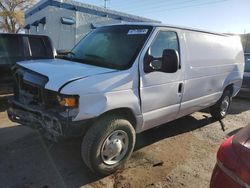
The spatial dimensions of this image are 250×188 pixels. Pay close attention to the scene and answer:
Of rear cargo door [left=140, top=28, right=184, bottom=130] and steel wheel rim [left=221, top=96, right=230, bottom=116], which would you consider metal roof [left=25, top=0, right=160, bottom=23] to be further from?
rear cargo door [left=140, top=28, right=184, bottom=130]

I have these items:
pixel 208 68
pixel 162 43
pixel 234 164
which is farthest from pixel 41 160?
pixel 208 68

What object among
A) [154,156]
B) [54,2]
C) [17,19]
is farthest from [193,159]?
[17,19]

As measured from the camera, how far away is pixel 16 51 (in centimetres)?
726

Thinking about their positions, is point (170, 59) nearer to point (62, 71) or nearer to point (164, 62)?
point (164, 62)

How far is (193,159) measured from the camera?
4402mm

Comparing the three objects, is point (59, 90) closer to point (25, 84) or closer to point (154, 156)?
point (25, 84)

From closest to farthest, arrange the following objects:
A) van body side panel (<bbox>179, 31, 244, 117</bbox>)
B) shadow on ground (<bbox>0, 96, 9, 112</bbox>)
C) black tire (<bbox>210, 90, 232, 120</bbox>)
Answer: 1. van body side panel (<bbox>179, 31, 244, 117</bbox>)
2. black tire (<bbox>210, 90, 232, 120</bbox>)
3. shadow on ground (<bbox>0, 96, 9, 112</bbox>)

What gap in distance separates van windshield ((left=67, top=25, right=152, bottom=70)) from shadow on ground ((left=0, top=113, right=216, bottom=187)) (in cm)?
153

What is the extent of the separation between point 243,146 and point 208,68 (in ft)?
12.0

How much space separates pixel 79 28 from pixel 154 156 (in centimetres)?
1808

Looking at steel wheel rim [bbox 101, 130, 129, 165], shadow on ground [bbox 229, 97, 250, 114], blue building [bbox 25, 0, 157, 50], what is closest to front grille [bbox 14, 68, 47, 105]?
steel wheel rim [bbox 101, 130, 129, 165]

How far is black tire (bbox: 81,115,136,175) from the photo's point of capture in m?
3.44

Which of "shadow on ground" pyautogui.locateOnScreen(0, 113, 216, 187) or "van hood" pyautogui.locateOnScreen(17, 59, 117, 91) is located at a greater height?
"van hood" pyautogui.locateOnScreen(17, 59, 117, 91)

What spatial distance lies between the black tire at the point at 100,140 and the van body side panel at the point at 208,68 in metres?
1.60
